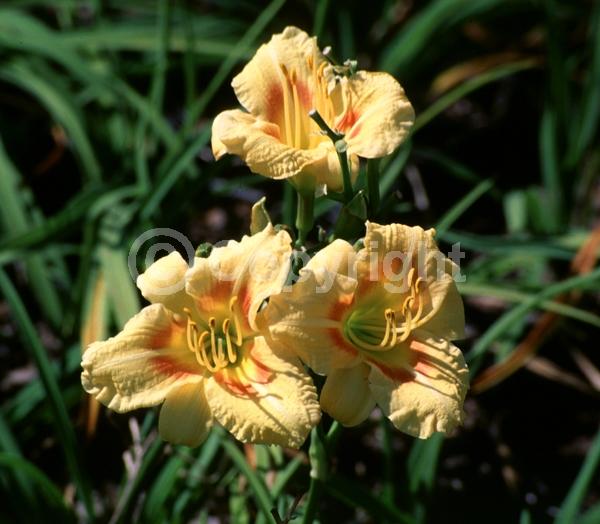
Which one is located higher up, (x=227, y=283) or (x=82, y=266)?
(x=227, y=283)

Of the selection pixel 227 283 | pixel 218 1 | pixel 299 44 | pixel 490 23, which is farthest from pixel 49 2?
pixel 227 283

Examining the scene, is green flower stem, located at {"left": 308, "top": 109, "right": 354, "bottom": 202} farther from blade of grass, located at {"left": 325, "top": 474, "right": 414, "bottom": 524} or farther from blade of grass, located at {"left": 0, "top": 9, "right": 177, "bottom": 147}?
blade of grass, located at {"left": 0, "top": 9, "right": 177, "bottom": 147}

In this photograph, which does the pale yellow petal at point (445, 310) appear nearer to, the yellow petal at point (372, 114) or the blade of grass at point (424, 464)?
the yellow petal at point (372, 114)

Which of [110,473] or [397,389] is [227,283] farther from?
[110,473]

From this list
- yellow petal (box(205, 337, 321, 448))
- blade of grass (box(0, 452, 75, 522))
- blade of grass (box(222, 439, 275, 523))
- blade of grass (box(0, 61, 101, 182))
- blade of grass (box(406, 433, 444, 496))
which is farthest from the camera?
blade of grass (box(0, 61, 101, 182))

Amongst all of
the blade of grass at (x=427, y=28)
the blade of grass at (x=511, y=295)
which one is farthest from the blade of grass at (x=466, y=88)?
the blade of grass at (x=511, y=295)

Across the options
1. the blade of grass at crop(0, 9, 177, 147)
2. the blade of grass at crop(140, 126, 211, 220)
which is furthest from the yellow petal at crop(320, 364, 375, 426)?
the blade of grass at crop(0, 9, 177, 147)
